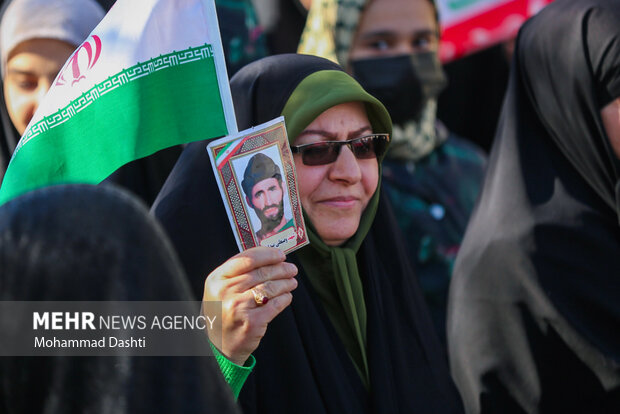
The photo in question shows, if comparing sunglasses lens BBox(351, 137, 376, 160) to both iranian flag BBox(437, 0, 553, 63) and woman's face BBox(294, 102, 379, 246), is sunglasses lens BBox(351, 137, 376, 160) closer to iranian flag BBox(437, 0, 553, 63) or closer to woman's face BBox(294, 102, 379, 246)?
woman's face BBox(294, 102, 379, 246)

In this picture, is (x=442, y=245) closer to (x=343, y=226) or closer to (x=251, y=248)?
(x=343, y=226)

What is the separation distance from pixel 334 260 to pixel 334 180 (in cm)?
22

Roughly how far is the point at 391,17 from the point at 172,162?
61.1 inches

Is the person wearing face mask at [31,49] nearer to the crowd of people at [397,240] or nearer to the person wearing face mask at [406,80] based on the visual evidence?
the crowd of people at [397,240]

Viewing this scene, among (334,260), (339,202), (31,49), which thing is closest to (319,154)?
(339,202)

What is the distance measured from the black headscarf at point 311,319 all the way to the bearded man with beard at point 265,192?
0.86 ft

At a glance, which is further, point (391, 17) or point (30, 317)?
point (391, 17)

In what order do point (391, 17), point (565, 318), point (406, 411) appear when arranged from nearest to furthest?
point (406, 411) < point (565, 318) < point (391, 17)

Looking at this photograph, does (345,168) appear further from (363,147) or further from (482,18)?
(482,18)

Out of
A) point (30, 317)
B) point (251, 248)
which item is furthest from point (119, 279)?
point (251, 248)

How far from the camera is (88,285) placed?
1185mm

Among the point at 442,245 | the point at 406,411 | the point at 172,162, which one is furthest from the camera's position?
the point at 442,245

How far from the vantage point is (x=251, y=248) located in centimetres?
204

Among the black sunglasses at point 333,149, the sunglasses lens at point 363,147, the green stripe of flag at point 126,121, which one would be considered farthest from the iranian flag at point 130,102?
the sunglasses lens at point 363,147
